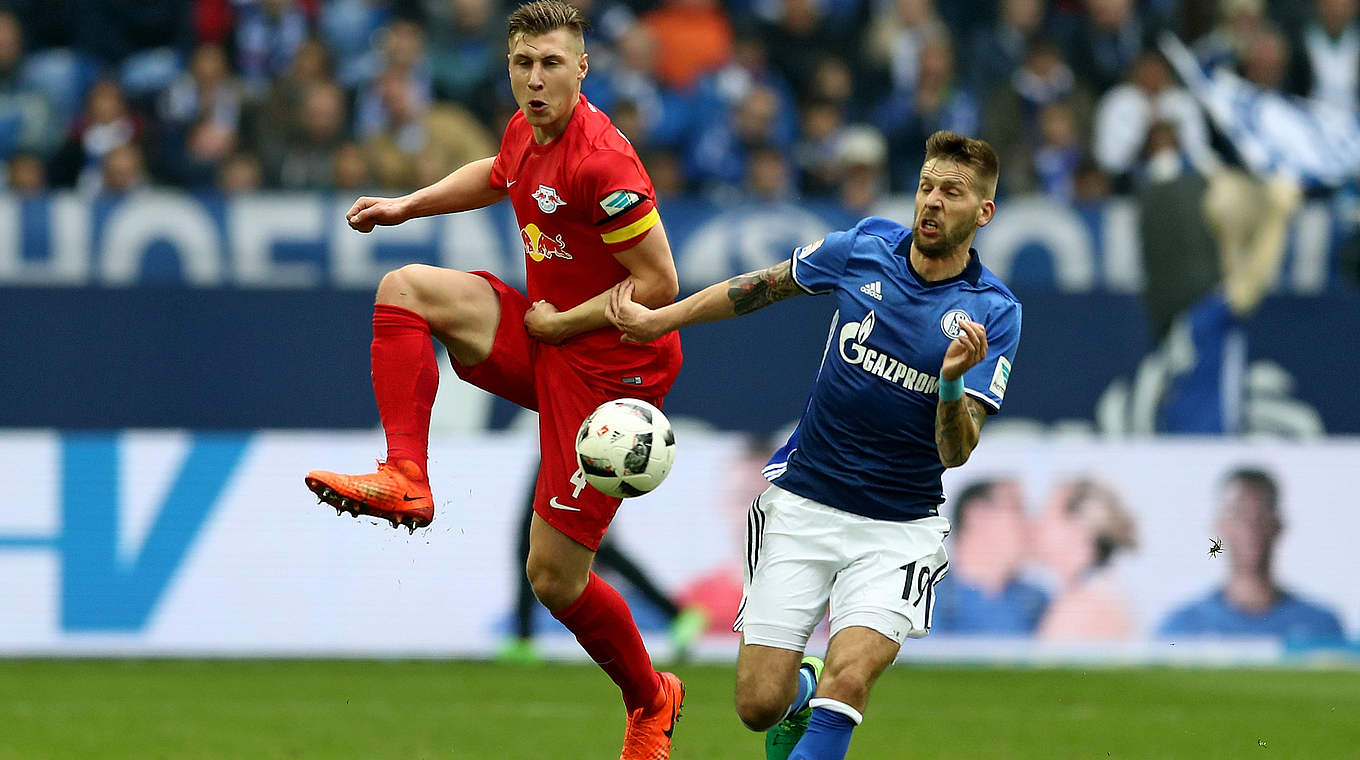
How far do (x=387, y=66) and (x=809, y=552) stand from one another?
794 centimetres

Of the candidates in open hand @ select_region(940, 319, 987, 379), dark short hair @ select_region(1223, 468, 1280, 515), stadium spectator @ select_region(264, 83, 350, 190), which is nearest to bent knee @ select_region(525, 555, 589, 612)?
open hand @ select_region(940, 319, 987, 379)

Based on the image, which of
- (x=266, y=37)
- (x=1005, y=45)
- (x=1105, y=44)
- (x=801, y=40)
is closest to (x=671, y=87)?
(x=801, y=40)

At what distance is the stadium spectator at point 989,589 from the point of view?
37.2ft

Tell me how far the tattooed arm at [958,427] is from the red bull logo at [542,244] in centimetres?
141

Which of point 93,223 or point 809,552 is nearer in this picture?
point 809,552

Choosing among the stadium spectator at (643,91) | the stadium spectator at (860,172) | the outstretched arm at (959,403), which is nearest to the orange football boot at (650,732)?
the outstretched arm at (959,403)

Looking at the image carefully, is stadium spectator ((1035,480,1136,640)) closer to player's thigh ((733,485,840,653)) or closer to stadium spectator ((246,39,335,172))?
player's thigh ((733,485,840,653))

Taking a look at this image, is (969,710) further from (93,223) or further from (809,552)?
(93,223)

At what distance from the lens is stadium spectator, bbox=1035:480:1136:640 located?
11.4 metres

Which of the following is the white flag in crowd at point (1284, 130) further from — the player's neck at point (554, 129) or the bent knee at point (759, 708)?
the bent knee at point (759, 708)

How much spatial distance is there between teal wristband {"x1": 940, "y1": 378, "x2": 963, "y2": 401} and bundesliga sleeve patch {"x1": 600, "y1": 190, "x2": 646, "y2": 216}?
1224mm

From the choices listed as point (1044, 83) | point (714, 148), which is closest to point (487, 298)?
point (714, 148)

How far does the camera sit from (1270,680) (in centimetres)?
1087

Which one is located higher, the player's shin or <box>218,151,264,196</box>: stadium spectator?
<box>218,151,264,196</box>: stadium spectator
